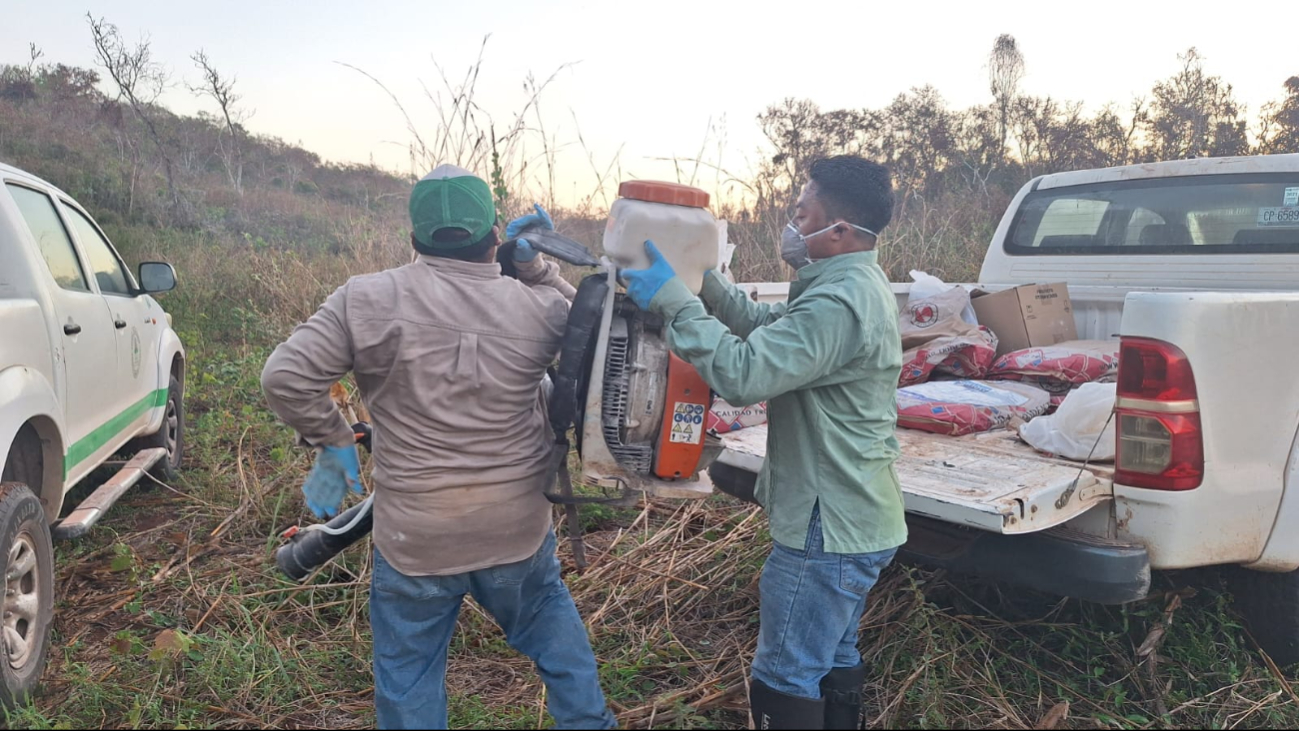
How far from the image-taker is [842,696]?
2.26 meters

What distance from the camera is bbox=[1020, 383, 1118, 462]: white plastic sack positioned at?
2.63 meters

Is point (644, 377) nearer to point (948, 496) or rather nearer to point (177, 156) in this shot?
point (948, 496)

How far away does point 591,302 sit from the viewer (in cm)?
192

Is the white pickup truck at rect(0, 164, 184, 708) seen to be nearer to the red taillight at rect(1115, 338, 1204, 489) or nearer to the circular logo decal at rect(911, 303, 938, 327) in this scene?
the red taillight at rect(1115, 338, 1204, 489)

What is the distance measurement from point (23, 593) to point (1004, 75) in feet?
45.0

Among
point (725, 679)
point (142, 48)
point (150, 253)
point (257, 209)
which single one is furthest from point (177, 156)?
point (725, 679)

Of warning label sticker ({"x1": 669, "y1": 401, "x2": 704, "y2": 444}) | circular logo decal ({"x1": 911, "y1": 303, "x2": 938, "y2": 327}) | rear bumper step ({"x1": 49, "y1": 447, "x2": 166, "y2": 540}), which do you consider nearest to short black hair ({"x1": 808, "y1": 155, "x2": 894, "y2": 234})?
warning label sticker ({"x1": 669, "y1": 401, "x2": 704, "y2": 444})

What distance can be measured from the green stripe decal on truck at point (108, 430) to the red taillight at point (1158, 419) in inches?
139

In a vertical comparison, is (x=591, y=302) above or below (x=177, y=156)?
below

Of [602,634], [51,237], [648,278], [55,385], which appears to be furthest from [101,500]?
[648,278]

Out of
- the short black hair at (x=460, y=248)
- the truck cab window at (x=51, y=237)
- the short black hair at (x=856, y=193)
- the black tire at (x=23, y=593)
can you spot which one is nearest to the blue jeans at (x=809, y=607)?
the short black hair at (x=856, y=193)

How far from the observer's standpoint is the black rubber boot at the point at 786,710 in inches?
79.1

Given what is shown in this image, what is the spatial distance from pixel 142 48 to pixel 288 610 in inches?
483

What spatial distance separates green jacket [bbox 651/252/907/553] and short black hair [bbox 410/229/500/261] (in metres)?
0.43
